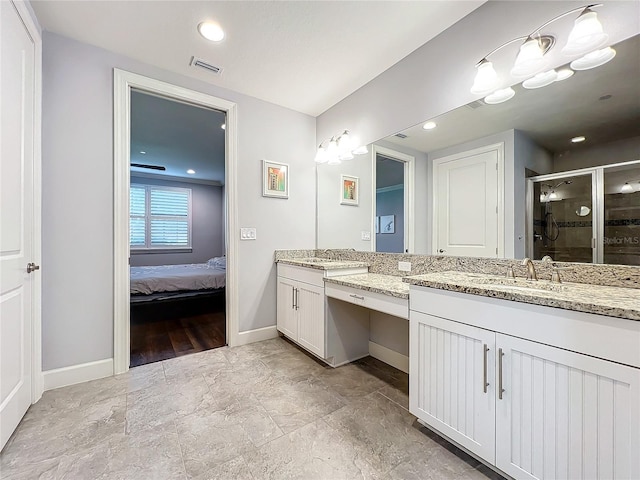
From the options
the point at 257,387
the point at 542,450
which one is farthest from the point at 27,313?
the point at 542,450

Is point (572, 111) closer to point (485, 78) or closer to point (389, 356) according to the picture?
point (485, 78)

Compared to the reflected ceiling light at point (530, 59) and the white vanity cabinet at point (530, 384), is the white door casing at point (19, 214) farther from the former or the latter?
the reflected ceiling light at point (530, 59)

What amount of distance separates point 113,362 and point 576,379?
2.77 m

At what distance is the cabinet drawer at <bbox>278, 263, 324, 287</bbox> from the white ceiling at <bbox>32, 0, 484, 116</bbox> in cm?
171

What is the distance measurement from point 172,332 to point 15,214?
Result: 198 centimetres

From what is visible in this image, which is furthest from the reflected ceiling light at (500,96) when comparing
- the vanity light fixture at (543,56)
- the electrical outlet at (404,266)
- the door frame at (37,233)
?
the door frame at (37,233)

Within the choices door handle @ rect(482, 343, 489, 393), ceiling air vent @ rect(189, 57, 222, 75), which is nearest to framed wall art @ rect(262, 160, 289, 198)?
ceiling air vent @ rect(189, 57, 222, 75)

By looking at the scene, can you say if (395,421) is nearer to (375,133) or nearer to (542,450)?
(542,450)

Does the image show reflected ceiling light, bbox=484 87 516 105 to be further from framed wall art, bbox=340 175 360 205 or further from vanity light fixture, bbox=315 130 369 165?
framed wall art, bbox=340 175 360 205

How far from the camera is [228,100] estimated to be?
8.48 feet

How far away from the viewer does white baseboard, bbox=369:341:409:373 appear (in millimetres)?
2148

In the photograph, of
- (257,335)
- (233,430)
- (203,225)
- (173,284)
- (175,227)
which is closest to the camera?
(233,430)

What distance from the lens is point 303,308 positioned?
2.41m

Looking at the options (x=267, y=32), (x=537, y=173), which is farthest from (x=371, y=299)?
(x=267, y=32)
